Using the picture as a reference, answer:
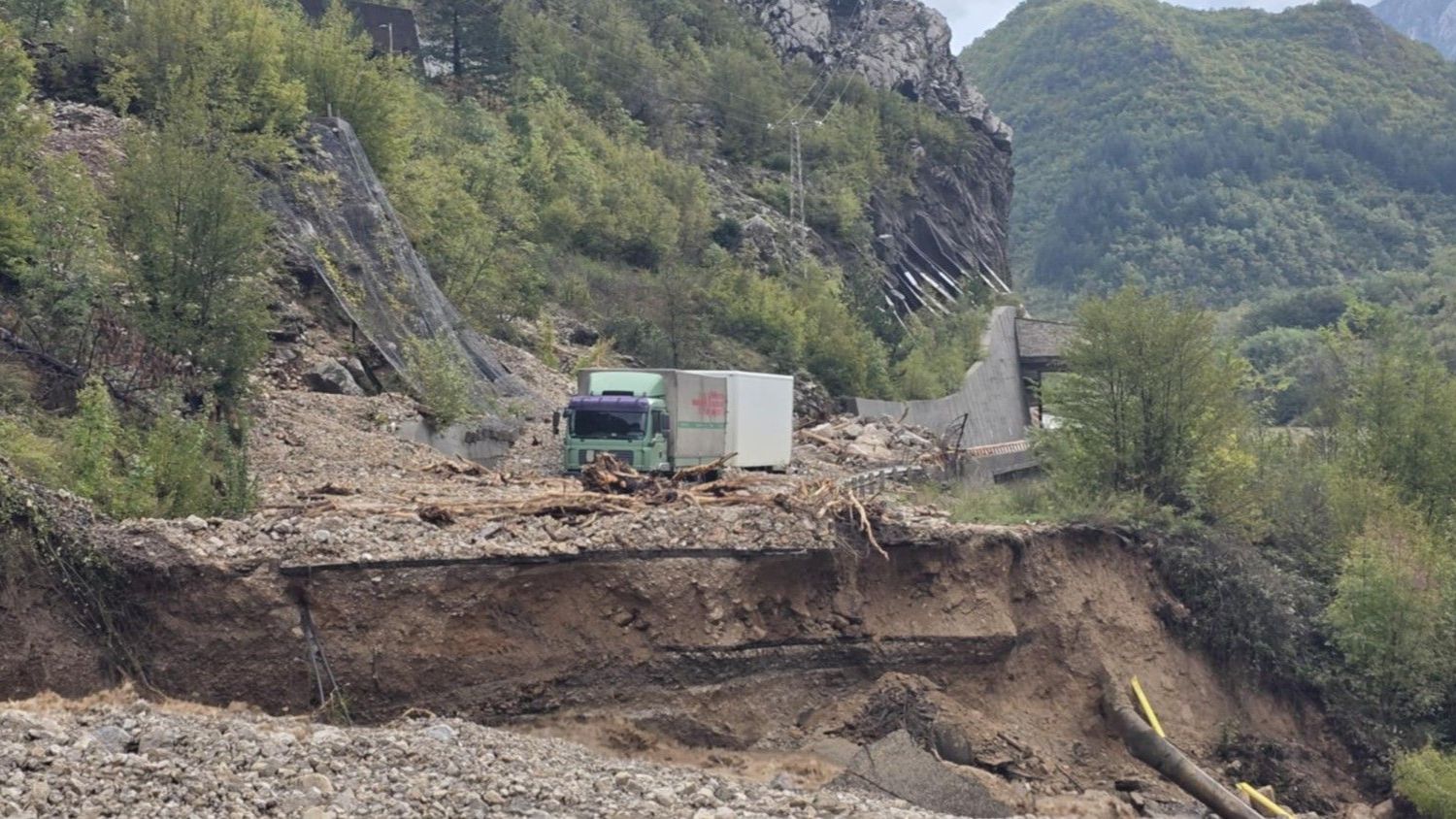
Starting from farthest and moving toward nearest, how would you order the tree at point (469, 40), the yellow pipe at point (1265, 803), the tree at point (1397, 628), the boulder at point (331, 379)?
the tree at point (469, 40), the boulder at point (331, 379), the tree at point (1397, 628), the yellow pipe at point (1265, 803)

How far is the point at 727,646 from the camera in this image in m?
18.0

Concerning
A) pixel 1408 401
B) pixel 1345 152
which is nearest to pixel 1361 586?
pixel 1408 401

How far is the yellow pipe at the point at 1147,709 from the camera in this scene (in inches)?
889

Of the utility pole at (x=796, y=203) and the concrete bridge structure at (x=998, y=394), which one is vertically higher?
the utility pole at (x=796, y=203)

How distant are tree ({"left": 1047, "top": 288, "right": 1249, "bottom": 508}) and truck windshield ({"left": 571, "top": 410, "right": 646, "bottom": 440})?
28.0 ft

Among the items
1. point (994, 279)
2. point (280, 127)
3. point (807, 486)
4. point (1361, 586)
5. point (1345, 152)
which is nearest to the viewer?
point (807, 486)

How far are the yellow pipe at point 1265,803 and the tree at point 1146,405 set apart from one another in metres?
6.63

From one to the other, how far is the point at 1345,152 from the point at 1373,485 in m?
118

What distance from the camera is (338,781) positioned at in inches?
458

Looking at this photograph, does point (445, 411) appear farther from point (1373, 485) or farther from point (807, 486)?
point (1373, 485)

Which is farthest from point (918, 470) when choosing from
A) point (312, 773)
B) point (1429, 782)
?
point (312, 773)

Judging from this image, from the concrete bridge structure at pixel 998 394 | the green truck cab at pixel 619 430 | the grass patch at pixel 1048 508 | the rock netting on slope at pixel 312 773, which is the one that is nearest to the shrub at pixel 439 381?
the green truck cab at pixel 619 430

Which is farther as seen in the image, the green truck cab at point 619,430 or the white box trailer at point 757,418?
the white box trailer at point 757,418

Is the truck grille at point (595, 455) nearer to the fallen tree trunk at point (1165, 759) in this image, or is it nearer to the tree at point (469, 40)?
the fallen tree trunk at point (1165, 759)
